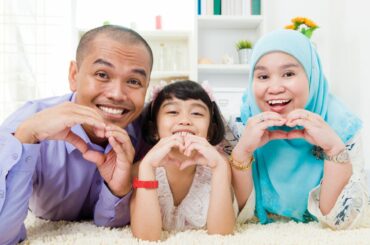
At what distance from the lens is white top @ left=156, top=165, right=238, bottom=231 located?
120 cm

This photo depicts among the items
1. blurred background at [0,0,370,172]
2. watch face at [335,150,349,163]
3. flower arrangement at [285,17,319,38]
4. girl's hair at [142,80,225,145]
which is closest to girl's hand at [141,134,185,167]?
girl's hair at [142,80,225,145]

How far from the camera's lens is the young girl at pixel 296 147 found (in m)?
1.15

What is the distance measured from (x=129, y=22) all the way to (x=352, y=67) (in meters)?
2.07

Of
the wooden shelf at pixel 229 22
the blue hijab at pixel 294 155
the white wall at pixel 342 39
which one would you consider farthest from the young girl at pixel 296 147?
the wooden shelf at pixel 229 22

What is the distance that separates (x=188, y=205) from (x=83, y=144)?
390 mm

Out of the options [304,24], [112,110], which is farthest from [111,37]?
[304,24]

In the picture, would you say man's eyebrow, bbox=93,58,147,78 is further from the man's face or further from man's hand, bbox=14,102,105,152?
man's hand, bbox=14,102,105,152

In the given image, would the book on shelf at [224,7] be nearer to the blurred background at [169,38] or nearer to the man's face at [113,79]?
the blurred background at [169,38]

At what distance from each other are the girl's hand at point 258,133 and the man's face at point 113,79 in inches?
13.5

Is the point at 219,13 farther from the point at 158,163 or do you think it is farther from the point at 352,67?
the point at 158,163

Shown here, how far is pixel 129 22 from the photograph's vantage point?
12.3ft

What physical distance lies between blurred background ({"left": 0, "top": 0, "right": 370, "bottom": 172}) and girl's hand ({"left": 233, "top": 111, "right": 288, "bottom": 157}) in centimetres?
213

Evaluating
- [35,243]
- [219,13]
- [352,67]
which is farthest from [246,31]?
[35,243]

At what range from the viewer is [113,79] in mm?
1183
